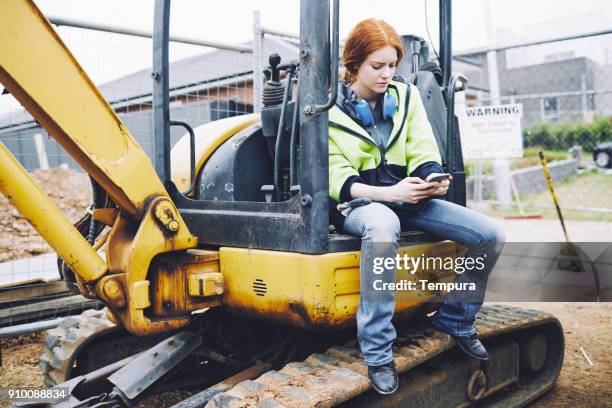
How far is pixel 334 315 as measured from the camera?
2350 millimetres

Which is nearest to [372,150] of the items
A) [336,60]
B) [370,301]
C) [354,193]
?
[354,193]

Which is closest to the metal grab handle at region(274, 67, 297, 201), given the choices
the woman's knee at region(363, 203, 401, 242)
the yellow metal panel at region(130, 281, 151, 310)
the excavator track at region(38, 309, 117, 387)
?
the woman's knee at region(363, 203, 401, 242)

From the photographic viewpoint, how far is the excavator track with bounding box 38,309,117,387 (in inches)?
136

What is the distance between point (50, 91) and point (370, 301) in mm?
1493

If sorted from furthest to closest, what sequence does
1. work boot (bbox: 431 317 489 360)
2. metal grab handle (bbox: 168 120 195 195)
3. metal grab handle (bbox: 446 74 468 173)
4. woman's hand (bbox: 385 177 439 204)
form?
1. metal grab handle (bbox: 446 74 468 173)
2. metal grab handle (bbox: 168 120 195 195)
3. work boot (bbox: 431 317 489 360)
4. woman's hand (bbox: 385 177 439 204)

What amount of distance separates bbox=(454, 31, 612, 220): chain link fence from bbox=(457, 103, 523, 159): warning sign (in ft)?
2.60

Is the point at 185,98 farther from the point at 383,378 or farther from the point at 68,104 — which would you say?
the point at 383,378

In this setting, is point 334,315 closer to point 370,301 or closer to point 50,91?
point 370,301

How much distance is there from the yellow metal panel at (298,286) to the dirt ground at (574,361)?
4.76 ft

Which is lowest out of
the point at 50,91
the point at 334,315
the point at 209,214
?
the point at 334,315

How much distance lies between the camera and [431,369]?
303 centimetres

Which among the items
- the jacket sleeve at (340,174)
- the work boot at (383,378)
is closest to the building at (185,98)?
the jacket sleeve at (340,174)

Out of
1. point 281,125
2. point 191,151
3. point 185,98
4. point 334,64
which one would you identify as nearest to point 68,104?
point 191,151

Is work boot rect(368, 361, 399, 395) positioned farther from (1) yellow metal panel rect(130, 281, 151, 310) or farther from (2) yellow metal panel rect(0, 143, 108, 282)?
(2) yellow metal panel rect(0, 143, 108, 282)
